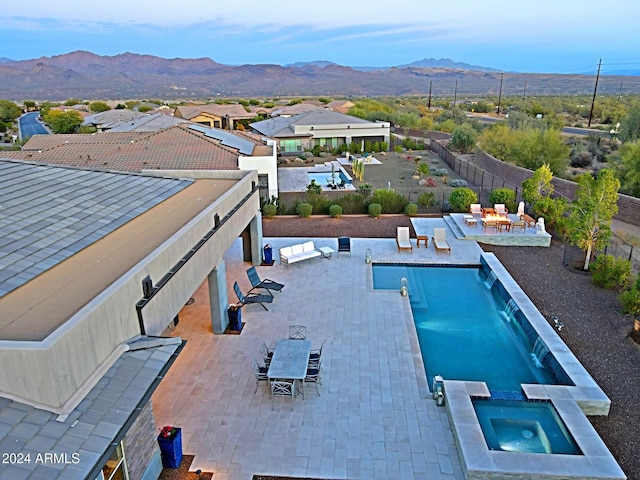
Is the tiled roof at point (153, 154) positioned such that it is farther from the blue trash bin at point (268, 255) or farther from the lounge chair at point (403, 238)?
the lounge chair at point (403, 238)

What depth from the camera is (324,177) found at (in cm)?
3441

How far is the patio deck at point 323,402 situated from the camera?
7.84 metres

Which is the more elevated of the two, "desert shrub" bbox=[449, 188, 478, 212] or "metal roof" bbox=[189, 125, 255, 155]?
"metal roof" bbox=[189, 125, 255, 155]

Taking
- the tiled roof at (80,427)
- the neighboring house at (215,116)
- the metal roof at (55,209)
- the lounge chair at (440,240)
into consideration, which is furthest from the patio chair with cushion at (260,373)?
the neighboring house at (215,116)

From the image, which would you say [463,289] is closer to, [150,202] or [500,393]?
[500,393]

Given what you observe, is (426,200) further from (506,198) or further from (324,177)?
(324,177)

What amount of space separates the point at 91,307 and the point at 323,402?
16.5 ft

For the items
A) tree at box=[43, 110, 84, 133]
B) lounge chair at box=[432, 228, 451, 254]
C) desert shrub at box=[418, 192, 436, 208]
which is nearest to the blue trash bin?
lounge chair at box=[432, 228, 451, 254]

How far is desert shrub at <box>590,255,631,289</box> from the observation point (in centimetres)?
1459

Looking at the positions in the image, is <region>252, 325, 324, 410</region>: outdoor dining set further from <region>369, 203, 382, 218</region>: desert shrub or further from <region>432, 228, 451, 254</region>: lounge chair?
<region>369, 203, 382, 218</region>: desert shrub

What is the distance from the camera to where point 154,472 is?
7316mm

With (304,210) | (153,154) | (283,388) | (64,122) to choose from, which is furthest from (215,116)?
(283,388)

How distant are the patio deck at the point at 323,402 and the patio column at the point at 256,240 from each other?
2946 mm

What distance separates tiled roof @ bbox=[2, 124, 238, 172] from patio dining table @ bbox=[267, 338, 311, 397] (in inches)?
584
